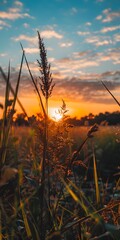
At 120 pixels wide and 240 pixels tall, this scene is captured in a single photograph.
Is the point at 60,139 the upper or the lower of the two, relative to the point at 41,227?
upper

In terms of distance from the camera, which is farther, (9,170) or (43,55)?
(43,55)

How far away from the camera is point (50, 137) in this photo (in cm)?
158

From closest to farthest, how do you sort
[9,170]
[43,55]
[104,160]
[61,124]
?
[9,170]
[43,55]
[61,124]
[104,160]

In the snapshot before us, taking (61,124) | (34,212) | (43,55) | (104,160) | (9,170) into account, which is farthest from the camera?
(104,160)

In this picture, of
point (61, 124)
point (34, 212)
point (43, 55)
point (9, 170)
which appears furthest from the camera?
point (61, 124)

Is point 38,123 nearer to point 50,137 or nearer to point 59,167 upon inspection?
point 50,137

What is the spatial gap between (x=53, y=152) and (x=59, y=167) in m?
0.11

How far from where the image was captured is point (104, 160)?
1067 centimetres

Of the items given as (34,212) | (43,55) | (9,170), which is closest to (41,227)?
(34,212)

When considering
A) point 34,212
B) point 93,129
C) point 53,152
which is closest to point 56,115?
point 53,152

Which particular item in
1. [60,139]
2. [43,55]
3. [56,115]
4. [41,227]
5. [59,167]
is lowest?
[41,227]

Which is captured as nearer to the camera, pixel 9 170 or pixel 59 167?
pixel 9 170

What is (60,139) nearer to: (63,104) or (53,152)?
(53,152)

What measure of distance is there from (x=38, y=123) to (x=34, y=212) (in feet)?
1.25
